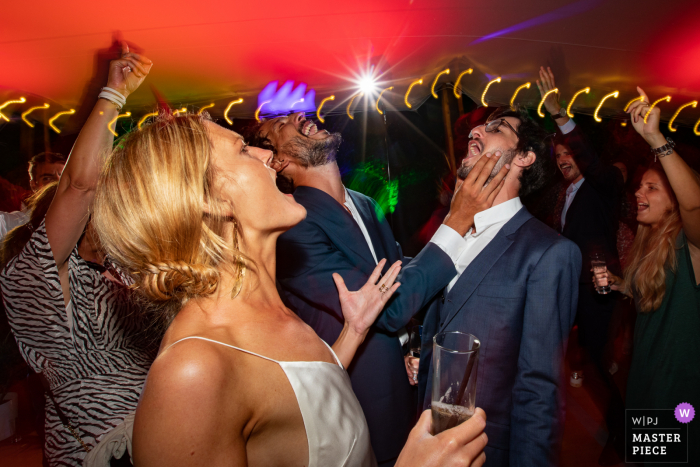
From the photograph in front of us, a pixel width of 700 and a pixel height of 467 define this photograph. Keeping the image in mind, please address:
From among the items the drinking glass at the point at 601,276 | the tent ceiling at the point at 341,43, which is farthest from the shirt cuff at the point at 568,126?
the drinking glass at the point at 601,276

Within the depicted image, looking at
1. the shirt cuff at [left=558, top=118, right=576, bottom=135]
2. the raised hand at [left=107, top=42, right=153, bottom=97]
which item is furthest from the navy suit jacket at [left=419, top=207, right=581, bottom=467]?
the shirt cuff at [left=558, top=118, right=576, bottom=135]

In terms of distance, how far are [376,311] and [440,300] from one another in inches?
17.6

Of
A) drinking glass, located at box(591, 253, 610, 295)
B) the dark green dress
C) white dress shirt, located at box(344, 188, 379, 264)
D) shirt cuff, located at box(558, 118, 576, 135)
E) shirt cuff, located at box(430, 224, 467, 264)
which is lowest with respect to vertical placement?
the dark green dress

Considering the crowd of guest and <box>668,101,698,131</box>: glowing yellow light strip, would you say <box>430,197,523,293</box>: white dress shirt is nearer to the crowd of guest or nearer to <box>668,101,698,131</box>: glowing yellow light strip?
the crowd of guest

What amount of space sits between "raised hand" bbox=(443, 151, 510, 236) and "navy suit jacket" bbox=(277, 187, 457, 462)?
16cm

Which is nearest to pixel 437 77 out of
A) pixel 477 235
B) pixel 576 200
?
pixel 576 200

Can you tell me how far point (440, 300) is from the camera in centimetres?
179

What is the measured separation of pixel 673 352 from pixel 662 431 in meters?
0.63

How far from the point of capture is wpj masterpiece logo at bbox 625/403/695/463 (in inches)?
79.3

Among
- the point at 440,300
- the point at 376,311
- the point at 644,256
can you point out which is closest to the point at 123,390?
the point at 376,311

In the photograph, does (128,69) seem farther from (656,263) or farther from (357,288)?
(656,263)

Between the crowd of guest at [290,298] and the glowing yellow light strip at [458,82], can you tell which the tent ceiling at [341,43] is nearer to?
the glowing yellow light strip at [458,82]

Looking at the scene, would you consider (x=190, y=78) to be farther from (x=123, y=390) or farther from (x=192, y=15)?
(x=123, y=390)

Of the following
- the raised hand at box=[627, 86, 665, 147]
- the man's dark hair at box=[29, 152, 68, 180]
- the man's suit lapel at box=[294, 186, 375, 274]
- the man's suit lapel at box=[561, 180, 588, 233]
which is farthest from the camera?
the man's suit lapel at box=[561, 180, 588, 233]
